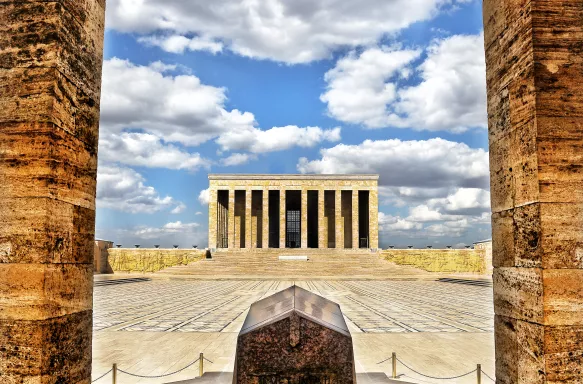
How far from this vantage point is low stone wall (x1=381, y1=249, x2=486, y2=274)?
35719 mm

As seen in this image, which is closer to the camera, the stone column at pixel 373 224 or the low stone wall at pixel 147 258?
the low stone wall at pixel 147 258

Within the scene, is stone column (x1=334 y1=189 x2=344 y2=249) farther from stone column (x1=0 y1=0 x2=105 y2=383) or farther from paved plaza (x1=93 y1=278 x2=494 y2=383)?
stone column (x1=0 y1=0 x2=105 y2=383)

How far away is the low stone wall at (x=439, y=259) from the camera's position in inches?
1406

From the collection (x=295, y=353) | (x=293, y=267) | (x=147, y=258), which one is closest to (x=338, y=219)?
(x=293, y=267)

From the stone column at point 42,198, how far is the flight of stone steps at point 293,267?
24567mm

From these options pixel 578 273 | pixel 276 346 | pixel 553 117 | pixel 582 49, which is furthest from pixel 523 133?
pixel 276 346

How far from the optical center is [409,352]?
319 inches

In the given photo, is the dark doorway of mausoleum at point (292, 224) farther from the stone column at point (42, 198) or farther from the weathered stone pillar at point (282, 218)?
the stone column at point (42, 198)

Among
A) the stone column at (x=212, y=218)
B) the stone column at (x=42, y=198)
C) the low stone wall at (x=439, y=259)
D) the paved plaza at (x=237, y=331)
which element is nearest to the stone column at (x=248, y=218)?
the stone column at (x=212, y=218)

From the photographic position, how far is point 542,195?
12.5 feet

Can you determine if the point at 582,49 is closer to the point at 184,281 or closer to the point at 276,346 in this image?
the point at 276,346

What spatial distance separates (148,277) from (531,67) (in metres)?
28.7

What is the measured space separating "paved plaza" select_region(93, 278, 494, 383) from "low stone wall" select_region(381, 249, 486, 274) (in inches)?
736

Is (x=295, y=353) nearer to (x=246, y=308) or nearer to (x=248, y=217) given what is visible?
(x=246, y=308)
